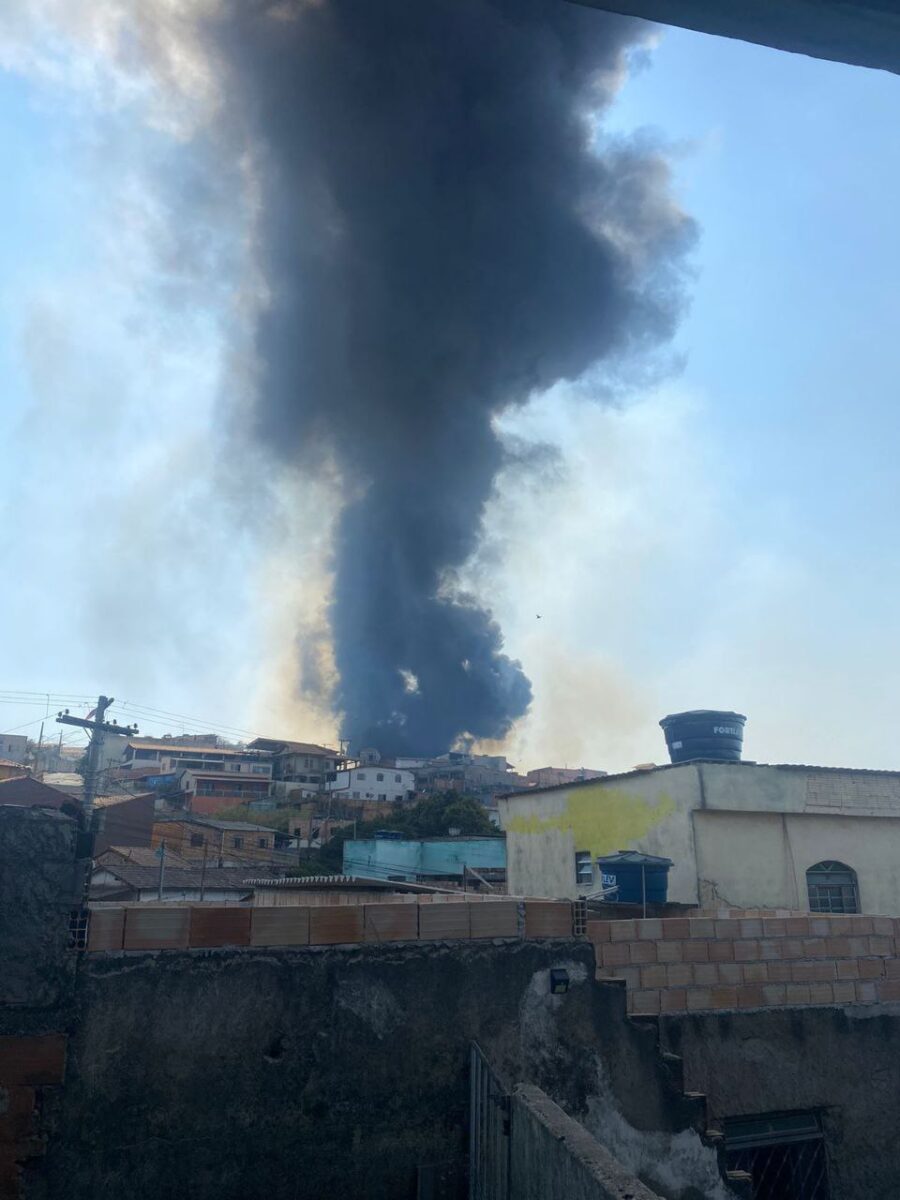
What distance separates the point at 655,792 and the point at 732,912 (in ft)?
19.1

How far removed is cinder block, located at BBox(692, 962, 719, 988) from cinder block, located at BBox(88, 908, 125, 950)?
4.09 m

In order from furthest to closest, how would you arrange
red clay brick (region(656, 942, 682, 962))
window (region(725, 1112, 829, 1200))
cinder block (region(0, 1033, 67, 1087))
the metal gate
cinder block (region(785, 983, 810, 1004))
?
cinder block (region(785, 983, 810, 1004)), red clay brick (region(656, 942, 682, 962)), window (region(725, 1112, 829, 1200)), the metal gate, cinder block (region(0, 1033, 67, 1087))

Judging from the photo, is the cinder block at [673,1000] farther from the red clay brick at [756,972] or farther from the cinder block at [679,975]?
the red clay brick at [756,972]

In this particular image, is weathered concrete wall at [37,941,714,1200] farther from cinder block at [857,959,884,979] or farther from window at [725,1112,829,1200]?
cinder block at [857,959,884,979]

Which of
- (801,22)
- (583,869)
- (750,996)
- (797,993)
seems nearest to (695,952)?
(750,996)

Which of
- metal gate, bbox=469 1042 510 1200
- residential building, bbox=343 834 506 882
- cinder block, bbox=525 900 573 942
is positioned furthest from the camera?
residential building, bbox=343 834 506 882

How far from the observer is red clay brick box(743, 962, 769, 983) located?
22.0 ft

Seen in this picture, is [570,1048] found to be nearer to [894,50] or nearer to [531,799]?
[894,50]

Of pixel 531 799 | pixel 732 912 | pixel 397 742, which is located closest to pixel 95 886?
pixel 531 799

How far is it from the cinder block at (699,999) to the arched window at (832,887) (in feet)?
28.9

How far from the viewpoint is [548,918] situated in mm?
6113

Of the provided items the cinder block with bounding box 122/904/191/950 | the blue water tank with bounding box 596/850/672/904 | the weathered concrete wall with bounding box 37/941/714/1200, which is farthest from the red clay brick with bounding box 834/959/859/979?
the cinder block with bounding box 122/904/191/950

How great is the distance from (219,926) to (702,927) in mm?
3655

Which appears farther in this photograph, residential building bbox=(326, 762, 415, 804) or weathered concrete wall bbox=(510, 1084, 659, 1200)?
residential building bbox=(326, 762, 415, 804)
